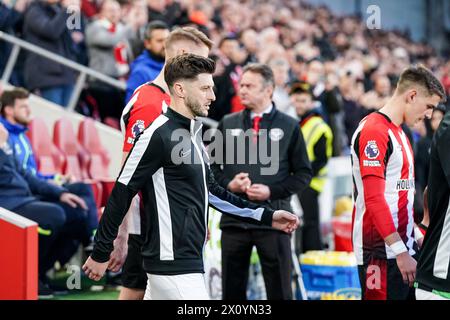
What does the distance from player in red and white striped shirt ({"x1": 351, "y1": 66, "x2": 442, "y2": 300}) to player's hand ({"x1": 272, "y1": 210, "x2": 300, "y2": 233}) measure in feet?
1.83

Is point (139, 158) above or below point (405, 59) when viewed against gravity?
below

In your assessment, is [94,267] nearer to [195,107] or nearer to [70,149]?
[195,107]

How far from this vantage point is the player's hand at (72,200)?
854cm

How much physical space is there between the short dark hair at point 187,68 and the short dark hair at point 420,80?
1334 millimetres

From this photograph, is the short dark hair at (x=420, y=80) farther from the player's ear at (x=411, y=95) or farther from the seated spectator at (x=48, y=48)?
the seated spectator at (x=48, y=48)

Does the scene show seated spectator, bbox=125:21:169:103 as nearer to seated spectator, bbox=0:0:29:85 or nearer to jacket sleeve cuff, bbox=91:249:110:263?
jacket sleeve cuff, bbox=91:249:110:263

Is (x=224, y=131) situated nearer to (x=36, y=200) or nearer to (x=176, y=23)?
(x=36, y=200)

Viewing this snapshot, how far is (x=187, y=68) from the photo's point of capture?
5199 mm

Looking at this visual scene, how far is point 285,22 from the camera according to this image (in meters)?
20.2

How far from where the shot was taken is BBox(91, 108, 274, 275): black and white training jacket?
502cm

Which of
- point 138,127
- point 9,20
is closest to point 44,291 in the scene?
point 138,127

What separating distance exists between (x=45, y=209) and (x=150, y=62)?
1.70 m

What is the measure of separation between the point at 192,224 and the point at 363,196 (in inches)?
50.8
